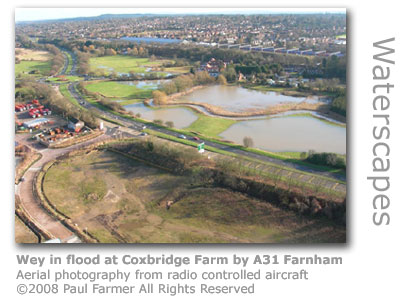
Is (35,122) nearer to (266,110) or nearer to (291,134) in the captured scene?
(266,110)

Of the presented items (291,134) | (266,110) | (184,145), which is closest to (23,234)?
(184,145)

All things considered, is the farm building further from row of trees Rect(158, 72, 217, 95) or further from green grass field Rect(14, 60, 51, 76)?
green grass field Rect(14, 60, 51, 76)

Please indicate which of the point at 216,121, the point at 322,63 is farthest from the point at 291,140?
the point at 322,63

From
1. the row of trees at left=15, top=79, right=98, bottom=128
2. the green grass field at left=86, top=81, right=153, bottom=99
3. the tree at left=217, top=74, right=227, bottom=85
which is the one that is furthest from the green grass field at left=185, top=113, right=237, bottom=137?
the tree at left=217, top=74, right=227, bottom=85

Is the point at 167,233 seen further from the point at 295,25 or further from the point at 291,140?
the point at 295,25

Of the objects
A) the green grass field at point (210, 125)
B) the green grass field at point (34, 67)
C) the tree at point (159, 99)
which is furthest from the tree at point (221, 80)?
the green grass field at point (34, 67)
